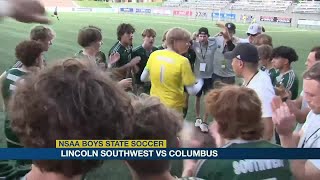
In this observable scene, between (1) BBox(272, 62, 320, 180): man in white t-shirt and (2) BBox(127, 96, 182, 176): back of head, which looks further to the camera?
(1) BBox(272, 62, 320, 180): man in white t-shirt

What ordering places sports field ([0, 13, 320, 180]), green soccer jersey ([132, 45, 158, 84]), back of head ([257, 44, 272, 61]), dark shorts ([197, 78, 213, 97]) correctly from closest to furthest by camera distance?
sports field ([0, 13, 320, 180]), dark shorts ([197, 78, 213, 97]), back of head ([257, 44, 272, 61]), green soccer jersey ([132, 45, 158, 84])

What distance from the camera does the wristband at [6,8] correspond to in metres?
0.86

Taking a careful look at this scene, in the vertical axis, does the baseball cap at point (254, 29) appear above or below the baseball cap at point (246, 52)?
above

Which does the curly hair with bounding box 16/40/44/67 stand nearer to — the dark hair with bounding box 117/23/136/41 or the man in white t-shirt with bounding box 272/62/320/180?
the dark hair with bounding box 117/23/136/41

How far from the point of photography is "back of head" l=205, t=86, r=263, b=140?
97 cm

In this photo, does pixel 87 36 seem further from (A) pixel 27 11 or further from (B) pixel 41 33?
(A) pixel 27 11

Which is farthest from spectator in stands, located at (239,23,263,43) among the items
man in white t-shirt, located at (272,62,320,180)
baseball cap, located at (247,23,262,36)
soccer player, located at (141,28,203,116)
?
soccer player, located at (141,28,203,116)

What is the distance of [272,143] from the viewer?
977 millimetres

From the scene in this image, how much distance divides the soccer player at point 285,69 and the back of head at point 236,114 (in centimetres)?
39

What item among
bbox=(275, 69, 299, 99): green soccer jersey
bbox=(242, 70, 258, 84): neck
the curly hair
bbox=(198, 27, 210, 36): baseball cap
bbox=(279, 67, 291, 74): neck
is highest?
bbox=(198, 27, 210, 36): baseball cap

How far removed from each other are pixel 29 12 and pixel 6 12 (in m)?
0.05

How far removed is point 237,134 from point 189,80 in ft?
2.69

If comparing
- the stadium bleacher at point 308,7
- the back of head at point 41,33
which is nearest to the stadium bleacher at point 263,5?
the stadium bleacher at point 308,7

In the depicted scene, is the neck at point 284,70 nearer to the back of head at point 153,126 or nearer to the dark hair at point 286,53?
the dark hair at point 286,53
